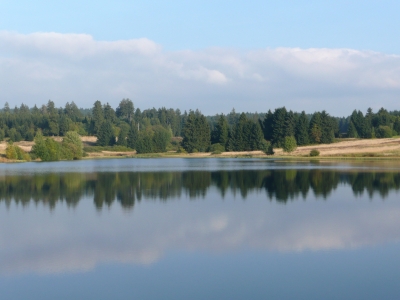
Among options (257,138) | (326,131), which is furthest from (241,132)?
(326,131)

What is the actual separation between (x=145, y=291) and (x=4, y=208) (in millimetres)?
15038

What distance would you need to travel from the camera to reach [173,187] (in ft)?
110

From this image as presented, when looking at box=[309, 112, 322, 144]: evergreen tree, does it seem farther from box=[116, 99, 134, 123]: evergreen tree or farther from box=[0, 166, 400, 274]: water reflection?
box=[116, 99, 134, 123]: evergreen tree

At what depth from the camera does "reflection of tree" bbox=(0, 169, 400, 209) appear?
28203mm

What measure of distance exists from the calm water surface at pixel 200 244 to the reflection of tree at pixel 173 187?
0.23m

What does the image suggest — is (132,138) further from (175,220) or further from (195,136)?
(175,220)

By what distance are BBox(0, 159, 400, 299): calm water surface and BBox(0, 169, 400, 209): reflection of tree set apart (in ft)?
0.76

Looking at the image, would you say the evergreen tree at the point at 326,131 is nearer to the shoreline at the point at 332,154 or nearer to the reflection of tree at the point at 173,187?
the shoreline at the point at 332,154

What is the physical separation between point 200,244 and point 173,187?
1718 centimetres

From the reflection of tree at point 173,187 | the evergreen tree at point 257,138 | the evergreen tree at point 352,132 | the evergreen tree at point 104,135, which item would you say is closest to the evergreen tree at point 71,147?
the evergreen tree at point 104,135

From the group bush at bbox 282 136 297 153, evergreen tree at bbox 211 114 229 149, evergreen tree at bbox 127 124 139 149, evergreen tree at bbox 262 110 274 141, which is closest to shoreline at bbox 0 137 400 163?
bush at bbox 282 136 297 153

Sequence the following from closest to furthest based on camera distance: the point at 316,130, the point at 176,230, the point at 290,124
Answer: the point at 176,230
the point at 290,124
the point at 316,130

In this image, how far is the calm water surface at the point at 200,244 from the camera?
11.9 m

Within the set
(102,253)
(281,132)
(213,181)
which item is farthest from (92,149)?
(102,253)
